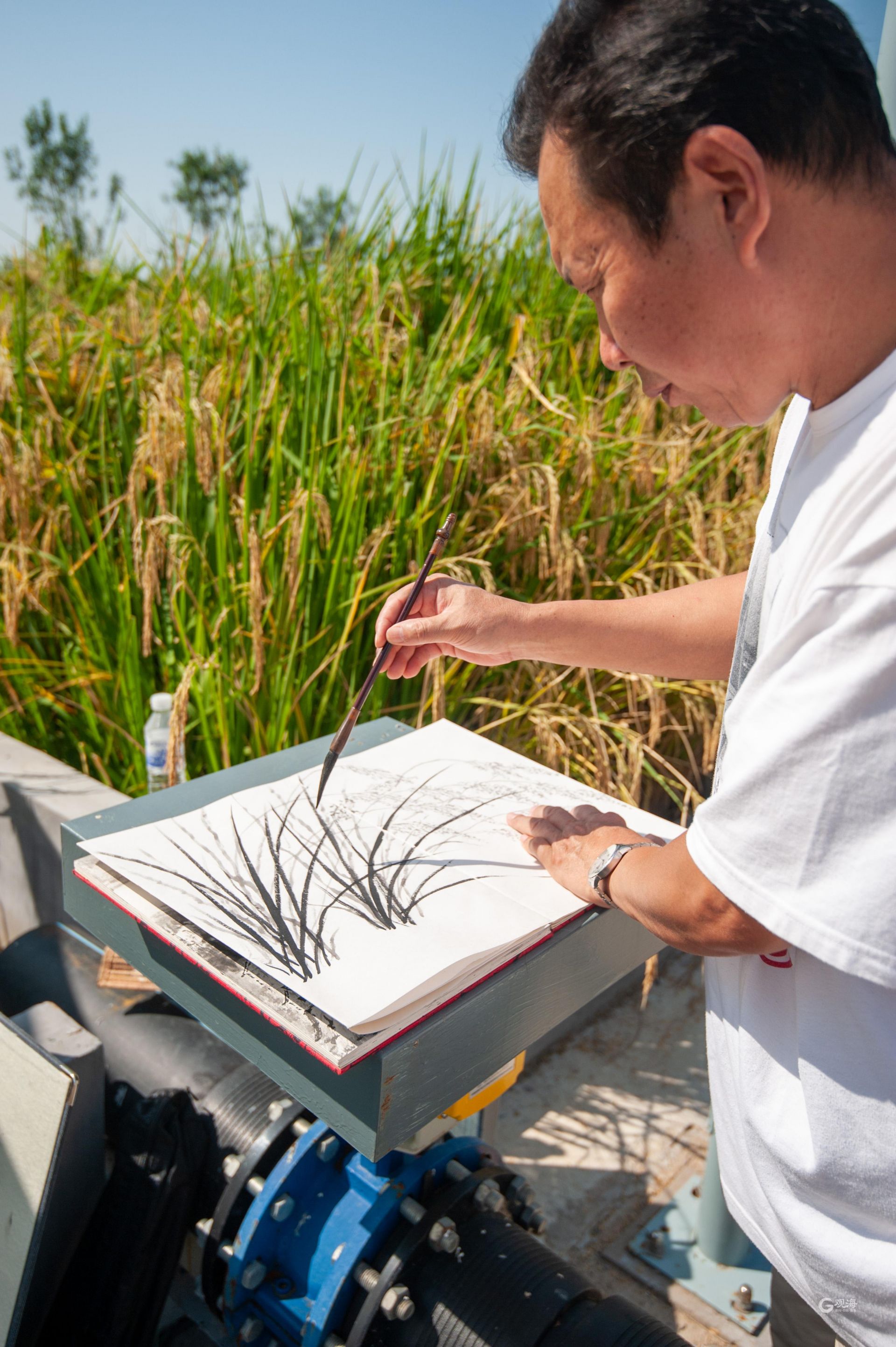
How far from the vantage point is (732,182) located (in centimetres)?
69

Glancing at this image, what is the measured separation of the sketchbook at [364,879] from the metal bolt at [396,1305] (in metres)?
0.45

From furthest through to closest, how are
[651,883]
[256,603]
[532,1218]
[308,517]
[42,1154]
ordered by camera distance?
[308,517], [256,603], [532,1218], [42,1154], [651,883]

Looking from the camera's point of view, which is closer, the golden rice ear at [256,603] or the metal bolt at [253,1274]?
the metal bolt at [253,1274]

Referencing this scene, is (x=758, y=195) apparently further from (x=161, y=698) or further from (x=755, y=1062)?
(x=161, y=698)

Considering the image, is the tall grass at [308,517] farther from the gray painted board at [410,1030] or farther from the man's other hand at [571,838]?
the man's other hand at [571,838]

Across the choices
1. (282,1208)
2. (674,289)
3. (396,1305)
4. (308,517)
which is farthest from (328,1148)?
(308,517)

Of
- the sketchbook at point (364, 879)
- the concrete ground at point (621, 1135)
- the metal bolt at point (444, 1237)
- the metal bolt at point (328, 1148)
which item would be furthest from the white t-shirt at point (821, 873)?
the concrete ground at point (621, 1135)

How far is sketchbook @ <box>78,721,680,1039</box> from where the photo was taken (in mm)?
894

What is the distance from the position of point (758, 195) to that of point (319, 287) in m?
2.44

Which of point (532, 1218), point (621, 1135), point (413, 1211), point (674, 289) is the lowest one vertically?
point (621, 1135)

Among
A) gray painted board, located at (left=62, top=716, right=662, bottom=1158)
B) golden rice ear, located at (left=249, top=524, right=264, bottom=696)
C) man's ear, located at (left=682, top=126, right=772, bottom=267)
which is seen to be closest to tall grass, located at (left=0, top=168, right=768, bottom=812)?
golden rice ear, located at (left=249, top=524, right=264, bottom=696)

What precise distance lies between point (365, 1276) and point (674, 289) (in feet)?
3.58

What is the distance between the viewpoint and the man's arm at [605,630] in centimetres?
118

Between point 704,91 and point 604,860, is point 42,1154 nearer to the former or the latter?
point 604,860
